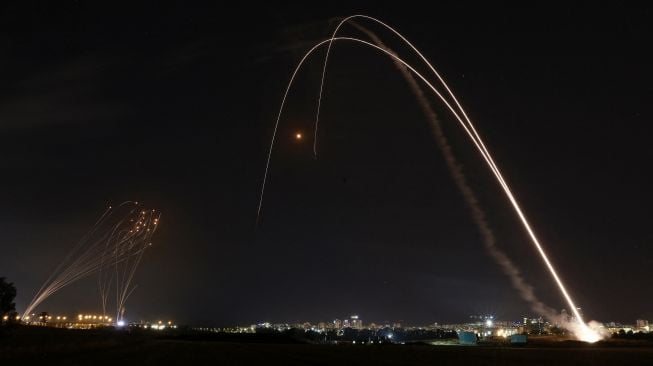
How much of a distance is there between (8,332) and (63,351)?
16435 millimetres

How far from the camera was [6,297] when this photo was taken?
53.1 m

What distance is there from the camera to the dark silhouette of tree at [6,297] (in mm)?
52625

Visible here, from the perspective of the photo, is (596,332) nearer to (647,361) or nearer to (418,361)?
(647,361)

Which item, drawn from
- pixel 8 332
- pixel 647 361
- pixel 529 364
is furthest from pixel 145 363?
pixel 8 332

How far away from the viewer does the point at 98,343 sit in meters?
50.8

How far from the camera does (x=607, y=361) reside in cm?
2820

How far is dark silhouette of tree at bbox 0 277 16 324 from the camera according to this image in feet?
173

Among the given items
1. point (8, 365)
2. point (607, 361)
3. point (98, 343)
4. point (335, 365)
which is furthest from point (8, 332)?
point (607, 361)

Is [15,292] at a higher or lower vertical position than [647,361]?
higher

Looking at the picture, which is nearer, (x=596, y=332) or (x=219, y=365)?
(x=219, y=365)

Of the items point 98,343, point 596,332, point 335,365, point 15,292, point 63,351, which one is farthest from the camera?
point 596,332

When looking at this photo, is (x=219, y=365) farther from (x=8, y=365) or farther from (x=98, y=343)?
(x=98, y=343)

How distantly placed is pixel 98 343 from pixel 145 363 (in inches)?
983

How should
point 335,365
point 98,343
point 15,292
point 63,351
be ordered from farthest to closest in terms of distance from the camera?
point 15,292 → point 98,343 → point 63,351 → point 335,365
